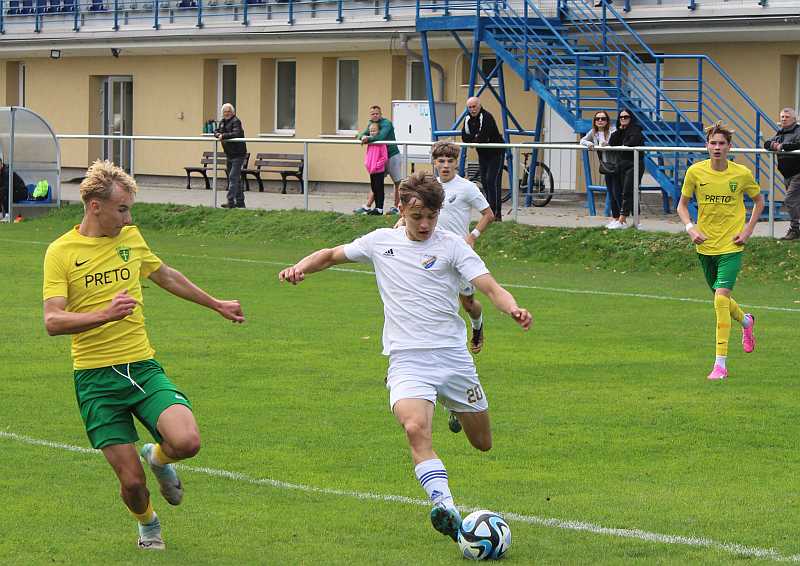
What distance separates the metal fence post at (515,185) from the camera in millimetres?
25031

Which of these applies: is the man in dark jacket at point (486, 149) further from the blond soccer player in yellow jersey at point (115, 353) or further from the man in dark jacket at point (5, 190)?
the blond soccer player in yellow jersey at point (115, 353)

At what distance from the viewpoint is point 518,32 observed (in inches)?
1190

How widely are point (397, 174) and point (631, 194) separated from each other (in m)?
5.32

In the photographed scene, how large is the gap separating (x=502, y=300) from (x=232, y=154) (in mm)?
22849

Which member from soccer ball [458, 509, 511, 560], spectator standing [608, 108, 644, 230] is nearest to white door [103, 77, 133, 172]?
spectator standing [608, 108, 644, 230]

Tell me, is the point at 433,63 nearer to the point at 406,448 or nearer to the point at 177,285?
the point at 406,448

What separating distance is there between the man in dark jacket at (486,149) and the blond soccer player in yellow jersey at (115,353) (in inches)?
701

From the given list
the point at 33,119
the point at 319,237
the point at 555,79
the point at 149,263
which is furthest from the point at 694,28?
the point at 149,263

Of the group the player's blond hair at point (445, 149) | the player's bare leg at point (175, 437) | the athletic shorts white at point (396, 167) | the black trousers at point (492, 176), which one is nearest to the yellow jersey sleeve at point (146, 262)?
the player's bare leg at point (175, 437)

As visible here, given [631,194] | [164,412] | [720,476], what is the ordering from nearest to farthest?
1. [164,412]
2. [720,476]
3. [631,194]

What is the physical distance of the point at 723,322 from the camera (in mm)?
12812

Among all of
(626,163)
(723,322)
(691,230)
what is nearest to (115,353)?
(691,230)

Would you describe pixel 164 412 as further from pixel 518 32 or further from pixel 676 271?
pixel 518 32

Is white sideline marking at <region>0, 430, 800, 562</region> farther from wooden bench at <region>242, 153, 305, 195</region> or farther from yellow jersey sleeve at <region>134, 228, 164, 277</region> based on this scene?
wooden bench at <region>242, 153, 305, 195</region>
